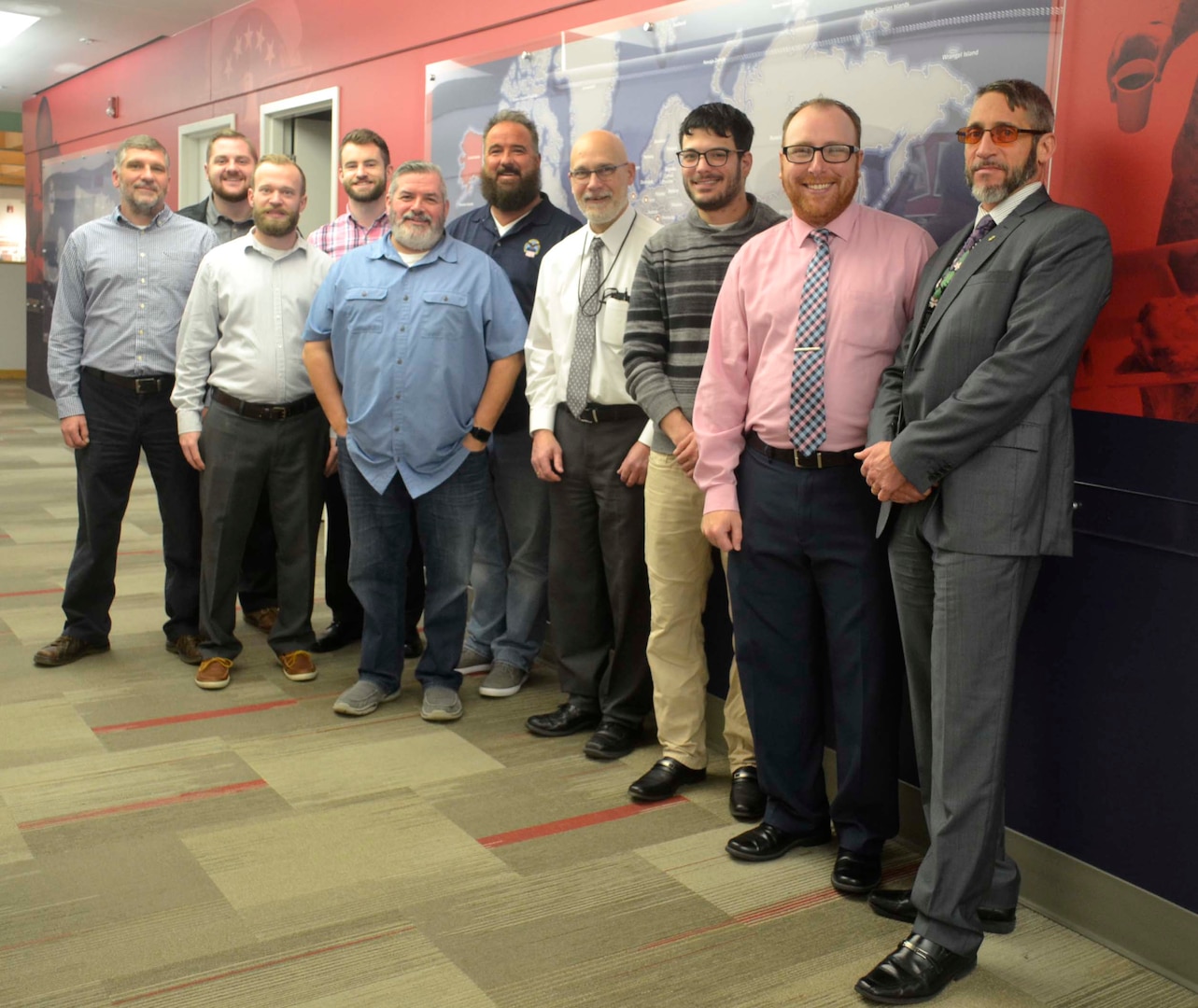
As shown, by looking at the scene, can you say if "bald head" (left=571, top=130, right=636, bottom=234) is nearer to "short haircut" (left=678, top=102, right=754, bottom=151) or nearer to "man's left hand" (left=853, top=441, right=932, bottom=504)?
"short haircut" (left=678, top=102, right=754, bottom=151)

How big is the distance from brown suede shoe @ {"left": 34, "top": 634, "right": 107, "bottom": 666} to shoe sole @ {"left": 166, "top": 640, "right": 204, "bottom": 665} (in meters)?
0.22

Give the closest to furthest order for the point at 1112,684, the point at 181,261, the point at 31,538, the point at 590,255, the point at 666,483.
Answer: the point at 1112,684
the point at 666,483
the point at 590,255
the point at 181,261
the point at 31,538

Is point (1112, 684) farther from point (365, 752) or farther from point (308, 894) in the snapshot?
point (365, 752)

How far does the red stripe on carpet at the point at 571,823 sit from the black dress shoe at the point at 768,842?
0.29 meters

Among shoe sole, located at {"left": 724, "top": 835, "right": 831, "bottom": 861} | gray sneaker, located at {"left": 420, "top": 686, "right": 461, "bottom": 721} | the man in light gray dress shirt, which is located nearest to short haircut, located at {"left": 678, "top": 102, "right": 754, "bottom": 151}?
the man in light gray dress shirt

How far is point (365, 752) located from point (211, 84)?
17.6 feet

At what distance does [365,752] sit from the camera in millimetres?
3439

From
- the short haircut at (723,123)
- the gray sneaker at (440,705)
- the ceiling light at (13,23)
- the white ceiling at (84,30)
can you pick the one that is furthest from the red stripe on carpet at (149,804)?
the ceiling light at (13,23)

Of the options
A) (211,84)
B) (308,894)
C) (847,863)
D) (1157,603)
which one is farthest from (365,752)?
(211,84)

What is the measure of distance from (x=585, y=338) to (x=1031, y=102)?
143 centimetres

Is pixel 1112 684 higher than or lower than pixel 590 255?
lower

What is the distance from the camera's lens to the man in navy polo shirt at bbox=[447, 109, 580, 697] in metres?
3.89

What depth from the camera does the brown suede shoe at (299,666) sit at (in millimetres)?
4031

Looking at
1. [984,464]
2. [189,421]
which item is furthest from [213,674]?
[984,464]
